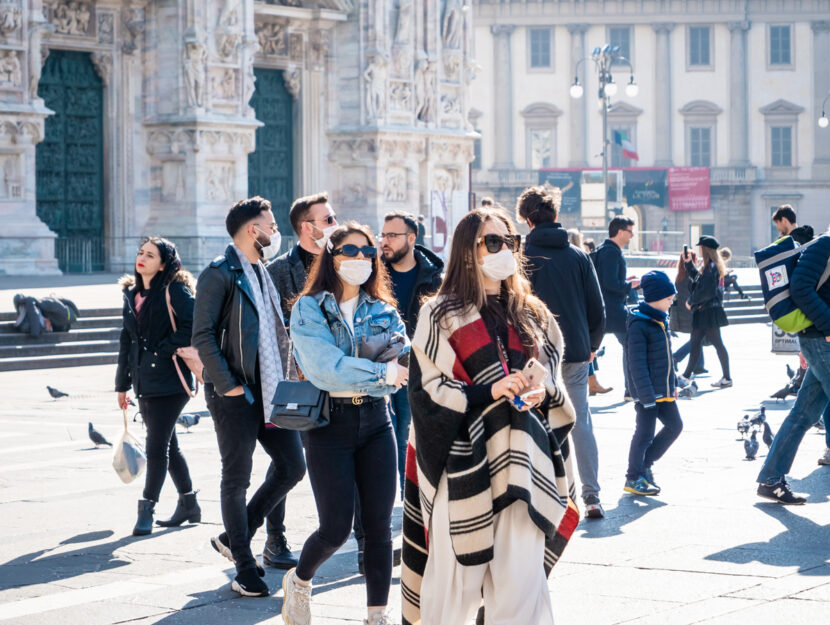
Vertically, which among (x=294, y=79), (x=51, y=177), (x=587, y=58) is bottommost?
(x=51, y=177)

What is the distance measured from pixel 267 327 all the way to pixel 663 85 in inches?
2549

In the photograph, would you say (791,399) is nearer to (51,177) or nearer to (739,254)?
(51,177)

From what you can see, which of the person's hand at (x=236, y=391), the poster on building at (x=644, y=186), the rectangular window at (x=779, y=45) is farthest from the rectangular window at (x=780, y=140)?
the person's hand at (x=236, y=391)

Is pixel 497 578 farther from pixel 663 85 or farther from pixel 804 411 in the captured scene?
pixel 663 85

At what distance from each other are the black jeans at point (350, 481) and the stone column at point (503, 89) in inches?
2554

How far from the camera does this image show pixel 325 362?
595cm

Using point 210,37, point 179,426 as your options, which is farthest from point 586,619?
point 210,37

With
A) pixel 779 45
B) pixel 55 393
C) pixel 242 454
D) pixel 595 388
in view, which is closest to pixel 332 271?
pixel 242 454

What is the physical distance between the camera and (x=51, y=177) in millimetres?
27578

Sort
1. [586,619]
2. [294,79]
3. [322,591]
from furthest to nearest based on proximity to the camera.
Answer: [294,79]
[322,591]
[586,619]

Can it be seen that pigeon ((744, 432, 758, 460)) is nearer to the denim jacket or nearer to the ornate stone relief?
the denim jacket

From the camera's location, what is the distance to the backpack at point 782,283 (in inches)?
353

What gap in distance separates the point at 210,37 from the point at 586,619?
73.5 ft

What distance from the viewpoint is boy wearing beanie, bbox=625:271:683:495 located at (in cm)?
→ 935
